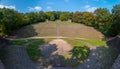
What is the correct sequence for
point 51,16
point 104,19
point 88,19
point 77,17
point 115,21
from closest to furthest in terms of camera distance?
point 115,21 < point 104,19 < point 88,19 < point 77,17 < point 51,16

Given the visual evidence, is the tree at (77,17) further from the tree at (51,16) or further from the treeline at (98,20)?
the tree at (51,16)

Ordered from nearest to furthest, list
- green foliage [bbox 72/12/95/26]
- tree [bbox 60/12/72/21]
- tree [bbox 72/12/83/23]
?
green foliage [bbox 72/12/95/26] < tree [bbox 72/12/83/23] < tree [bbox 60/12/72/21]

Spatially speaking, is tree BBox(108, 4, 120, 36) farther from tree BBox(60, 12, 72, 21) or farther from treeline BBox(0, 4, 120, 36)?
tree BBox(60, 12, 72, 21)

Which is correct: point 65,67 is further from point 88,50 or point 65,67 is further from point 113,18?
point 113,18

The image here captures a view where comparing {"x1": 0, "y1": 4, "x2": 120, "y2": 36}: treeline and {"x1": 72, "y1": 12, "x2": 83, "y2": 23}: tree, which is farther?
{"x1": 72, "y1": 12, "x2": 83, "y2": 23}: tree

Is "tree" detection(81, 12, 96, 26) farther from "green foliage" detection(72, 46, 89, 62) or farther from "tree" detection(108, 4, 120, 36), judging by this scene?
"green foliage" detection(72, 46, 89, 62)

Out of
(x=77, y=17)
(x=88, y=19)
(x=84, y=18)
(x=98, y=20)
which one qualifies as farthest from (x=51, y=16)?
(x=98, y=20)

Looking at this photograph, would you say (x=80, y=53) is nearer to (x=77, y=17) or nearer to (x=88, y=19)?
(x=88, y=19)

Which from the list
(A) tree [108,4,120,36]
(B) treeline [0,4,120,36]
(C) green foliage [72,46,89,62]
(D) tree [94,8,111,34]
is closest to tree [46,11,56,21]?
(B) treeline [0,4,120,36]

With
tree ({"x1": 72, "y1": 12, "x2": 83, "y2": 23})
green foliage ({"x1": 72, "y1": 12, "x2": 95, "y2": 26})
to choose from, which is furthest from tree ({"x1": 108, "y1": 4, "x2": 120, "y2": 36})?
tree ({"x1": 72, "y1": 12, "x2": 83, "y2": 23})

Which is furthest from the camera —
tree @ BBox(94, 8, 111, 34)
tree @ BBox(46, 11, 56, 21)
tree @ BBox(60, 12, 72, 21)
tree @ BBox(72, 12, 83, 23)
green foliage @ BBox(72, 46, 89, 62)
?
tree @ BBox(46, 11, 56, 21)

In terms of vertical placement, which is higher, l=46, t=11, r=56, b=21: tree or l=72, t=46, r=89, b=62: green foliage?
l=46, t=11, r=56, b=21: tree
